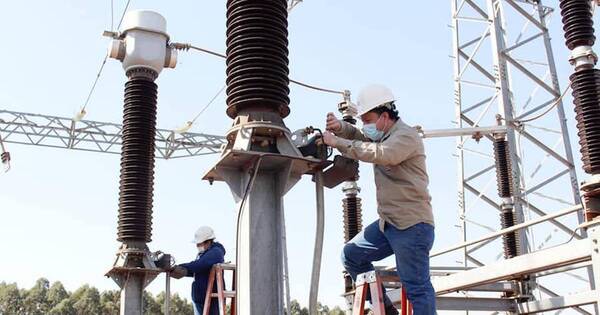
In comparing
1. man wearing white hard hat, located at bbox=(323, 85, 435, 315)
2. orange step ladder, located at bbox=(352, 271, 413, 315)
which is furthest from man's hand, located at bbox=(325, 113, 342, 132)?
orange step ladder, located at bbox=(352, 271, 413, 315)

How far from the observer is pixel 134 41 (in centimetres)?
604

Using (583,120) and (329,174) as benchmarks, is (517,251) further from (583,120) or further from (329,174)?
(329,174)

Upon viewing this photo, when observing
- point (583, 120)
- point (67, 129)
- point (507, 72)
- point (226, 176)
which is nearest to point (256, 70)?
point (226, 176)

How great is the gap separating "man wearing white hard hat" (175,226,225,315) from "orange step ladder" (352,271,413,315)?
8.28 ft

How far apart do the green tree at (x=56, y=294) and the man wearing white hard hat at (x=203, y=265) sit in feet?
119

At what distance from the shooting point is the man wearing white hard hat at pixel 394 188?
3152mm

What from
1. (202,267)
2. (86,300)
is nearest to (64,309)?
(86,300)

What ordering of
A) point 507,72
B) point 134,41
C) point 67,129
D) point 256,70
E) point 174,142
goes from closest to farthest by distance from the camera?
point 256,70, point 134,41, point 507,72, point 67,129, point 174,142

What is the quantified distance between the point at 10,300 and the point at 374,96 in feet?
132

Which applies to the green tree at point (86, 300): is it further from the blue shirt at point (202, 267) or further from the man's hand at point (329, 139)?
the man's hand at point (329, 139)

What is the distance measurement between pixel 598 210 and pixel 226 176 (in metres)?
3.47

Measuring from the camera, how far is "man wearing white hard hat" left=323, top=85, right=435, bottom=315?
3.15m

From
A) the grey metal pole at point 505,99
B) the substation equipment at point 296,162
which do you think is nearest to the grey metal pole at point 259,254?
the substation equipment at point 296,162

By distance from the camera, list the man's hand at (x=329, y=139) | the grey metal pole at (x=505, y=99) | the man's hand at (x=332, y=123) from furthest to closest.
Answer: the grey metal pole at (x=505, y=99) < the man's hand at (x=332, y=123) < the man's hand at (x=329, y=139)
